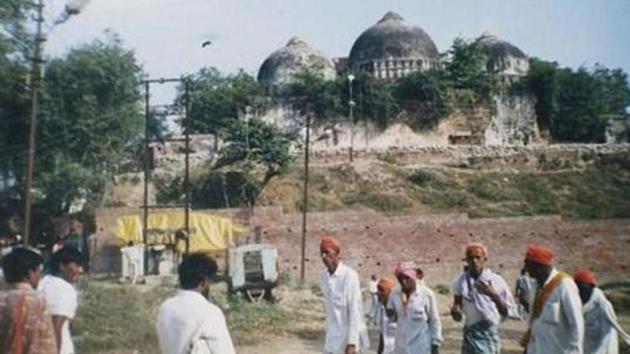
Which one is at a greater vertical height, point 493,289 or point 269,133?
point 269,133

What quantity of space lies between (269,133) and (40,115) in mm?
7964

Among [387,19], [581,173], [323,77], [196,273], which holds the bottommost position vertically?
[196,273]

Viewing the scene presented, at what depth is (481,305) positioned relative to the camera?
20.3ft

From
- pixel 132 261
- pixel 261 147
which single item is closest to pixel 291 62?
pixel 261 147

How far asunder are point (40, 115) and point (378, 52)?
1783cm

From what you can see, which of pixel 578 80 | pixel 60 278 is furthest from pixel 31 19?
pixel 578 80

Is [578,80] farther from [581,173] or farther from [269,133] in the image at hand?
[269,133]

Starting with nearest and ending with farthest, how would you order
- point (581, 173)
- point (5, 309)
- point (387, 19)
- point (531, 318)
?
point (5, 309), point (531, 318), point (581, 173), point (387, 19)

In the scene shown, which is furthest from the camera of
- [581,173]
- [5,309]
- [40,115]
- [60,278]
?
[581,173]

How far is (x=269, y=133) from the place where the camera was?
28.5m

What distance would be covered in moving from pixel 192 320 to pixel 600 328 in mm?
3974

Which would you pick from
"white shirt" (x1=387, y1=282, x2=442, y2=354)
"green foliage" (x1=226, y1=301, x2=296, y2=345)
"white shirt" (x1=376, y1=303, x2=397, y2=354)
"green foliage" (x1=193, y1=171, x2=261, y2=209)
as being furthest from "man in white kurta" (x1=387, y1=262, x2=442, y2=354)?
"green foliage" (x1=193, y1=171, x2=261, y2=209)

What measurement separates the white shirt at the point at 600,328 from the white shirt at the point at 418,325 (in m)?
1.30

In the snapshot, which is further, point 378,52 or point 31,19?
point 378,52
